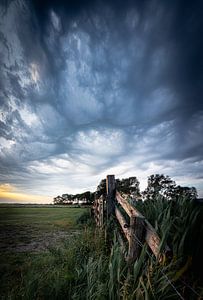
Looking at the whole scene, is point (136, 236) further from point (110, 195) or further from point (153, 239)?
point (110, 195)

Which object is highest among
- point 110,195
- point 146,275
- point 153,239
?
point 110,195

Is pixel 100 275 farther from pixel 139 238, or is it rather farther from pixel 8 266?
pixel 8 266

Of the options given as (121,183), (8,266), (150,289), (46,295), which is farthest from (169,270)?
(121,183)

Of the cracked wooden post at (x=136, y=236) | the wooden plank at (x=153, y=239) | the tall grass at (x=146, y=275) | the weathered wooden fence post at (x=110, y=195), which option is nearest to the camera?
the tall grass at (x=146, y=275)

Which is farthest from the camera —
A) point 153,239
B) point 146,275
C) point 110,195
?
point 110,195

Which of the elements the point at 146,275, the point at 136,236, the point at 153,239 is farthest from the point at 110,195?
the point at 146,275

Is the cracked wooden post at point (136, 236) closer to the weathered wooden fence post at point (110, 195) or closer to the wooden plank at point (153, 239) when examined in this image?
the wooden plank at point (153, 239)

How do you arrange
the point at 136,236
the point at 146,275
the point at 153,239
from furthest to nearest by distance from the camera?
the point at 136,236 < the point at 153,239 < the point at 146,275

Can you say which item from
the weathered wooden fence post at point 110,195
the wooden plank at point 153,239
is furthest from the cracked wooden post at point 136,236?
the weathered wooden fence post at point 110,195

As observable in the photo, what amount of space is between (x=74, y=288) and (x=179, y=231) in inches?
68.5

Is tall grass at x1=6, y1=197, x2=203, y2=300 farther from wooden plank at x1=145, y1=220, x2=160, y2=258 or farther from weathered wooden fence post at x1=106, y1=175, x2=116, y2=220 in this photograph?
weathered wooden fence post at x1=106, y1=175, x2=116, y2=220

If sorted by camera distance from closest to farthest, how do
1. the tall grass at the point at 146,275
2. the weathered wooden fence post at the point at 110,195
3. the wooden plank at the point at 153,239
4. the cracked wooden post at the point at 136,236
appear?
the tall grass at the point at 146,275
the wooden plank at the point at 153,239
the cracked wooden post at the point at 136,236
the weathered wooden fence post at the point at 110,195

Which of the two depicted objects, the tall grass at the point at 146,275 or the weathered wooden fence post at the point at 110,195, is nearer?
the tall grass at the point at 146,275

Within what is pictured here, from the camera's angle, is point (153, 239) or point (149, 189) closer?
point (153, 239)
